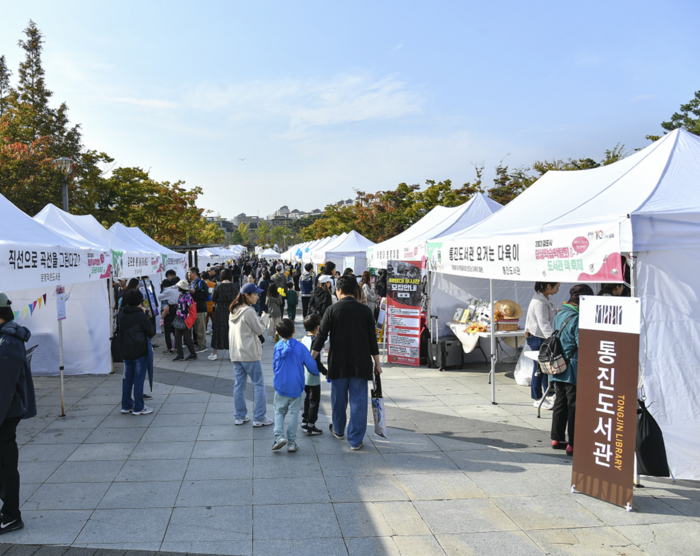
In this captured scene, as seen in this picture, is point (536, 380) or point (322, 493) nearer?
point (322, 493)

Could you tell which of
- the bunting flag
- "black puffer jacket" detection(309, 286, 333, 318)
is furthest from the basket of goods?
the bunting flag

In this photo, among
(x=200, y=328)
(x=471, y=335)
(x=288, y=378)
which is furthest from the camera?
(x=200, y=328)

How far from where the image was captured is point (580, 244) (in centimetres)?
445

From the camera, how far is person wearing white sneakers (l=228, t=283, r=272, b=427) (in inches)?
229

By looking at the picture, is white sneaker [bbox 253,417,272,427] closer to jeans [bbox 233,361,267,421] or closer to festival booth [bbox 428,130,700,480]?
jeans [bbox 233,361,267,421]

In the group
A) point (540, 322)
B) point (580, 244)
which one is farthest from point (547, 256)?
point (540, 322)

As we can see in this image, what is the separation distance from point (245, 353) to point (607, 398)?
150 inches

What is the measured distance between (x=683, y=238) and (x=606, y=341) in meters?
1.13

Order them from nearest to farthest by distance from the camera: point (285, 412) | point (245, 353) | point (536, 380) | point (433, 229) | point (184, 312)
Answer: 1. point (285, 412)
2. point (245, 353)
3. point (536, 380)
4. point (184, 312)
5. point (433, 229)

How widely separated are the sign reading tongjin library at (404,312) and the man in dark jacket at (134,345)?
4.77 metres

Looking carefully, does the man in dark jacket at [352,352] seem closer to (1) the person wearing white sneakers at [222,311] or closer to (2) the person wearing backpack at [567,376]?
(2) the person wearing backpack at [567,376]

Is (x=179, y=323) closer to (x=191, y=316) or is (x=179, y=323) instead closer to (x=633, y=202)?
(x=191, y=316)

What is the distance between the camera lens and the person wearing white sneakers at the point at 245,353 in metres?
5.81

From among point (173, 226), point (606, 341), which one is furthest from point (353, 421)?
point (173, 226)
